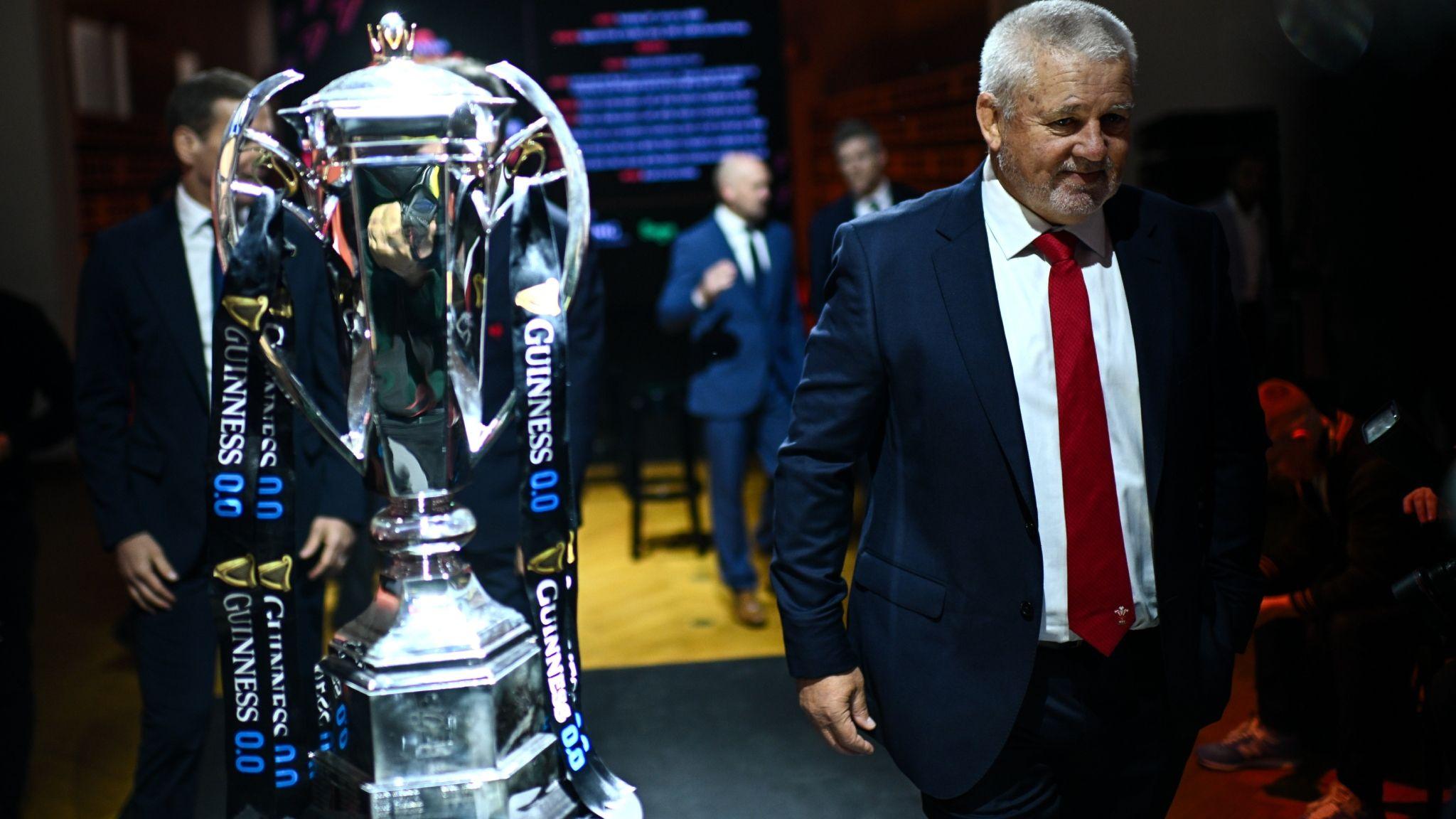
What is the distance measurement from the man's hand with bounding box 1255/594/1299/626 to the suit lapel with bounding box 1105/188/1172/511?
3.95ft

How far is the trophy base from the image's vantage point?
3.69 ft

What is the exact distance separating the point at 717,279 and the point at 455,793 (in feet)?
10.5

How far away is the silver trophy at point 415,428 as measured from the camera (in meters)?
Answer: 1.09

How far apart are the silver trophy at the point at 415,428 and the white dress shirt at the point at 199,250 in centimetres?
121

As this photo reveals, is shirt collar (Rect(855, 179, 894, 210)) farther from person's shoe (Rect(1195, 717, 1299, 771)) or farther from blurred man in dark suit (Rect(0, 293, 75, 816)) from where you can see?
blurred man in dark suit (Rect(0, 293, 75, 816))

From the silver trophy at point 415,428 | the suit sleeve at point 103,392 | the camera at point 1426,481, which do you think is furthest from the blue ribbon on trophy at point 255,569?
the camera at point 1426,481

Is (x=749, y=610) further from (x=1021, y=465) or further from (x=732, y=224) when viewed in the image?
(x=1021, y=465)

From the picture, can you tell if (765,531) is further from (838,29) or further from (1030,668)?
(1030,668)

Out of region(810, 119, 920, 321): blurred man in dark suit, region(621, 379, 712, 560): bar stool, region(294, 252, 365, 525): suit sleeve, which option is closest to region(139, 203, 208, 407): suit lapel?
region(294, 252, 365, 525): suit sleeve

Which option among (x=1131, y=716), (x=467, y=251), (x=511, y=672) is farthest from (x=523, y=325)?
(x=1131, y=716)

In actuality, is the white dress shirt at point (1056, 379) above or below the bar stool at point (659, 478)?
above

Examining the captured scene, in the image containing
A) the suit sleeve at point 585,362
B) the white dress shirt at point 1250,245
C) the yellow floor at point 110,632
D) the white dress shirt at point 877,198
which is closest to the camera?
the white dress shirt at point 1250,245

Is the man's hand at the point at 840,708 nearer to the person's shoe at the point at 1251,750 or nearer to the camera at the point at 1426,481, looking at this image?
the camera at the point at 1426,481

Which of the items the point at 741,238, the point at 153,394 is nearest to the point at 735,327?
the point at 741,238
